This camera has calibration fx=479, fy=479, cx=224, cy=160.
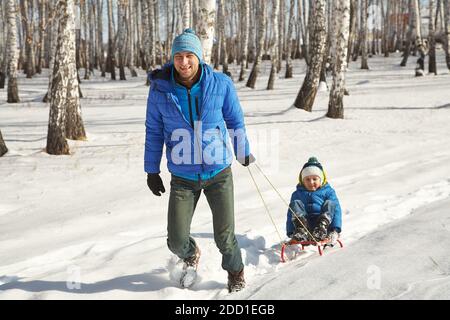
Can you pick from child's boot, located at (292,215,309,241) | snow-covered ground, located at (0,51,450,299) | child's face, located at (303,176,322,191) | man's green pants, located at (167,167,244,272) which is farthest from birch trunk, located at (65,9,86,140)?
man's green pants, located at (167,167,244,272)

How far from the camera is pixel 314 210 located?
14.2 ft

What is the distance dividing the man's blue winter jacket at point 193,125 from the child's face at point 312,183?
1440 millimetres

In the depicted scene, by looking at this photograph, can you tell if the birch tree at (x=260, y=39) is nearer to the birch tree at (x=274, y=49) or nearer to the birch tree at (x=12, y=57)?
the birch tree at (x=274, y=49)

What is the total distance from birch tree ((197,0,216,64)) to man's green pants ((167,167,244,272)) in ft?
14.4

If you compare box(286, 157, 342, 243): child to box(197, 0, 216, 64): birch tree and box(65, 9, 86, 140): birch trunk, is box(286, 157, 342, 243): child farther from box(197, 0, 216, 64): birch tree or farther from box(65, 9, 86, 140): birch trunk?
box(65, 9, 86, 140): birch trunk

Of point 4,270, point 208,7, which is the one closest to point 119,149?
point 208,7

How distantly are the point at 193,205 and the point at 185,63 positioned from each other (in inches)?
36.0

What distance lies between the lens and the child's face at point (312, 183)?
4328 millimetres

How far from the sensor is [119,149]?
27.6 feet

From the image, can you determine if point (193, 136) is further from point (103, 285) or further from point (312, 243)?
point (312, 243)

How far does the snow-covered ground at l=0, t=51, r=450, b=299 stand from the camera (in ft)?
10.9

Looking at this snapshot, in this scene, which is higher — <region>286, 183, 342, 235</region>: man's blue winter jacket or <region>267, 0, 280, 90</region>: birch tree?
<region>267, 0, 280, 90</region>: birch tree

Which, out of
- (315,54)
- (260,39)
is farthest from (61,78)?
(260,39)

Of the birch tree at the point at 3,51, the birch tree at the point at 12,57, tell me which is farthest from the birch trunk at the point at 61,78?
the birch tree at the point at 3,51
